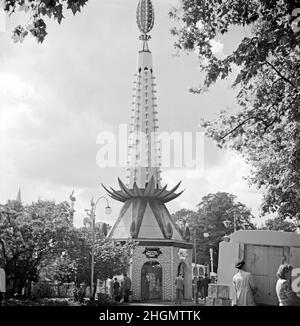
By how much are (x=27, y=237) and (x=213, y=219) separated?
156 feet

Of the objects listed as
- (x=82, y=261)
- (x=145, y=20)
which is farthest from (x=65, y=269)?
(x=145, y=20)

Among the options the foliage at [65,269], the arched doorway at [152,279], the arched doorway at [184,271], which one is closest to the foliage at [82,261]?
the foliage at [65,269]

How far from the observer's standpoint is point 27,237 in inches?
1023

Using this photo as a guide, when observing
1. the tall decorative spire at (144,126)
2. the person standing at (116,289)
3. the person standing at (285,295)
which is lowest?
the person standing at (116,289)

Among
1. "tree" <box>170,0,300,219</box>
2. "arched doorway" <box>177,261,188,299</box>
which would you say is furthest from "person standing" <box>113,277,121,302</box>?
"tree" <box>170,0,300,219</box>

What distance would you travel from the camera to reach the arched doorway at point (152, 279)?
40.4 metres

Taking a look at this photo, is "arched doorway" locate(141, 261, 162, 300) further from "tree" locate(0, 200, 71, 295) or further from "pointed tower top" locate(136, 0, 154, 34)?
"pointed tower top" locate(136, 0, 154, 34)

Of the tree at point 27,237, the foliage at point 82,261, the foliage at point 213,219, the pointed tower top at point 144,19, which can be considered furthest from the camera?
the foliage at point 213,219

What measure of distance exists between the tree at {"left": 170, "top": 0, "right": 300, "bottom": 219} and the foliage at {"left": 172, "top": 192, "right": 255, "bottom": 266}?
4935 centimetres

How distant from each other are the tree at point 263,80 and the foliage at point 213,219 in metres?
49.4

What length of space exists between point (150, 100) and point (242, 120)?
3164 centimetres

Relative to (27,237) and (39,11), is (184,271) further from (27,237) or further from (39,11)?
(39,11)

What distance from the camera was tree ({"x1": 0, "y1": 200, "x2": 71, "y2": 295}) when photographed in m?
25.8

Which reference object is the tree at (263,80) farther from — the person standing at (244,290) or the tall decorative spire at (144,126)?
the tall decorative spire at (144,126)
